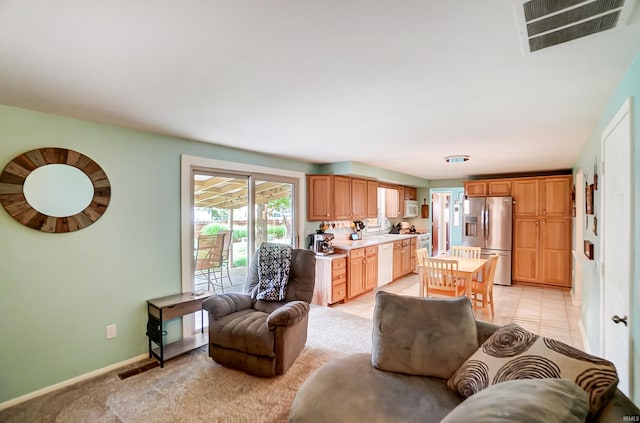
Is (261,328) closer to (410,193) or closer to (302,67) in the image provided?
(302,67)

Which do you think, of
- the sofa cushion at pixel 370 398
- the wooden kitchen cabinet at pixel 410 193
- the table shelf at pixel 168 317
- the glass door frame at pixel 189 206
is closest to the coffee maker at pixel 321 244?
the glass door frame at pixel 189 206

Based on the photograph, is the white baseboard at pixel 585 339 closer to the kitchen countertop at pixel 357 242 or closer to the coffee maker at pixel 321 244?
A: the kitchen countertop at pixel 357 242

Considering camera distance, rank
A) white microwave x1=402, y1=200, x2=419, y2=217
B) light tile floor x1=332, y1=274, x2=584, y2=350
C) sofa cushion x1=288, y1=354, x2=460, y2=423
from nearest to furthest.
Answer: sofa cushion x1=288, y1=354, x2=460, y2=423, light tile floor x1=332, y1=274, x2=584, y2=350, white microwave x1=402, y1=200, x2=419, y2=217

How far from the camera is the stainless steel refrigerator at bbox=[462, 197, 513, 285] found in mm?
5840

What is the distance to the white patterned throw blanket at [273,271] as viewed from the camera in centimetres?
312

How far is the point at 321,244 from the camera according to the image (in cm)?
472

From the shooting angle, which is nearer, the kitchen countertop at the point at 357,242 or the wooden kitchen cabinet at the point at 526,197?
the kitchen countertop at the point at 357,242

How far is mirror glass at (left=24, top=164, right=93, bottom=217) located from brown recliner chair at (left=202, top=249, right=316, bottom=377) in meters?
1.42

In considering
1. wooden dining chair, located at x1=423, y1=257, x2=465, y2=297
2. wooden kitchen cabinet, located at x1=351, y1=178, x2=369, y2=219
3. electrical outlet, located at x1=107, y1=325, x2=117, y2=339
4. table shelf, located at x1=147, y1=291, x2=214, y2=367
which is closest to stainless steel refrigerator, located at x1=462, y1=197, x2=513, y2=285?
wooden kitchen cabinet, located at x1=351, y1=178, x2=369, y2=219

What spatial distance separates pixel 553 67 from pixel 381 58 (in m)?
1.00

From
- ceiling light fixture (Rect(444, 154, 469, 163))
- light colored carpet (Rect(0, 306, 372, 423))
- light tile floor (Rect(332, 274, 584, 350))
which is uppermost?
ceiling light fixture (Rect(444, 154, 469, 163))

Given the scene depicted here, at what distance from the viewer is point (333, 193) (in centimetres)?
497

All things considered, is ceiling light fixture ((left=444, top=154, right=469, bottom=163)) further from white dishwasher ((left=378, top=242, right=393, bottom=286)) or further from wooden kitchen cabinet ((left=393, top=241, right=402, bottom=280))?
wooden kitchen cabinet ((left=393, top=241, right=402, bottom=280))

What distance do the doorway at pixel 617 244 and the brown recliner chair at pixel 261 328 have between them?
2175mm
